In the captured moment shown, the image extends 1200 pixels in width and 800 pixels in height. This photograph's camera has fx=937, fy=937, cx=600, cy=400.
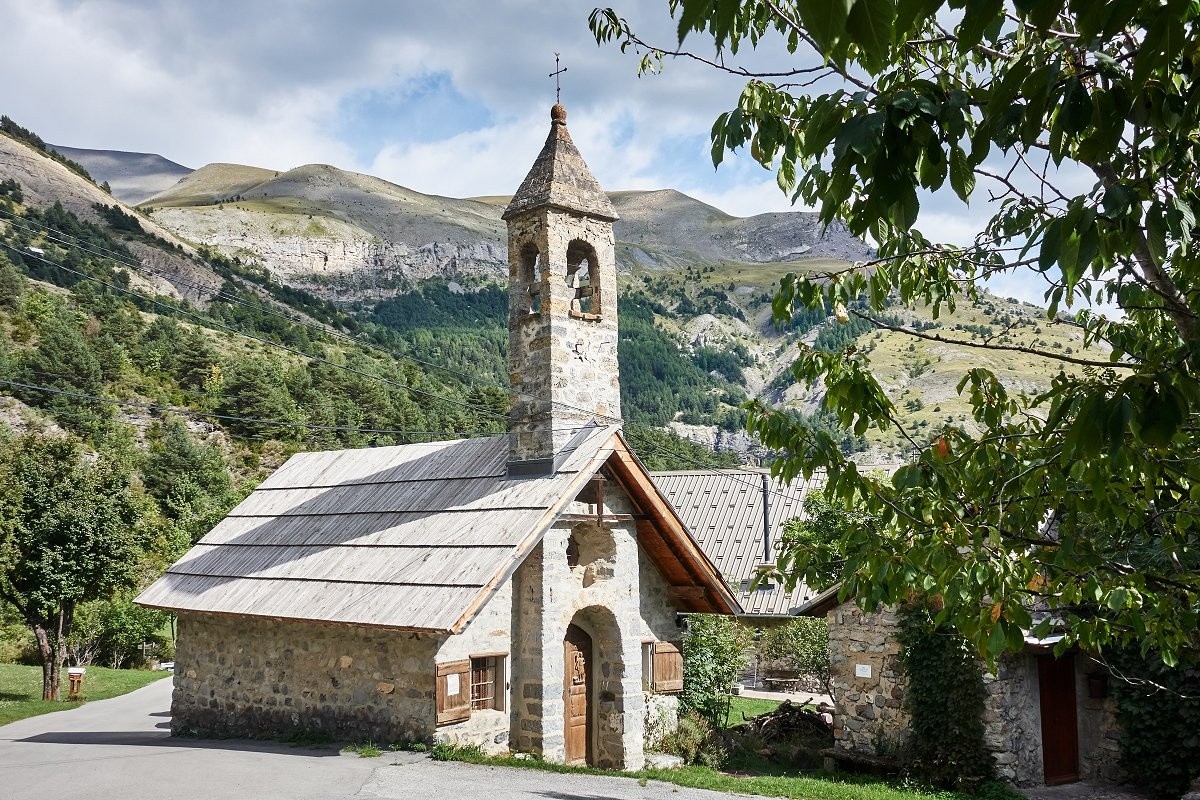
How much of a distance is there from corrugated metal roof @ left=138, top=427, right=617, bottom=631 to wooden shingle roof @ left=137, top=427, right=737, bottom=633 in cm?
2

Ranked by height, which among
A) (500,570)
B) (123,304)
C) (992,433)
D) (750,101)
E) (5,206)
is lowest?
(500,570)

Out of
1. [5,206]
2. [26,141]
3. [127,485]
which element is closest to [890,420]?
[127,485]

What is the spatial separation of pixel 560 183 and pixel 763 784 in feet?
30.8

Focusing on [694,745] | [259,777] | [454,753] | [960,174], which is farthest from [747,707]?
[960,174]

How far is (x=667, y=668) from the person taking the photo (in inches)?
624

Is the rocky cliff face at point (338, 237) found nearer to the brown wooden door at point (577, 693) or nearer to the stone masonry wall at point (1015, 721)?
A: the stone masonry wall at point (1015, 721)

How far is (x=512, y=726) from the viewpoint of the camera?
1312 cm

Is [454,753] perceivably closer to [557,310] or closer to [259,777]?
[259,777]

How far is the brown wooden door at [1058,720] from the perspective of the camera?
15.3 metres

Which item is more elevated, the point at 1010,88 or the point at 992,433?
the point at 1010,88

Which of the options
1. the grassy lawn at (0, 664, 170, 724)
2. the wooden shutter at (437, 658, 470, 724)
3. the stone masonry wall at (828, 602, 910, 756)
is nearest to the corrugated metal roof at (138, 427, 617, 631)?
the wooden shutter at (437, 658, 470, 724)

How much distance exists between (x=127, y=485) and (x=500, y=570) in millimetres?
14296

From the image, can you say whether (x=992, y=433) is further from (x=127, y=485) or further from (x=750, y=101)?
(x=127, y=485)

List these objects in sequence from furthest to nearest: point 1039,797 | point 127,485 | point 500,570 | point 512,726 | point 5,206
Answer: point 5,206 < point 127,485 < point 1039,797 < point 512,726 < point 500,570
